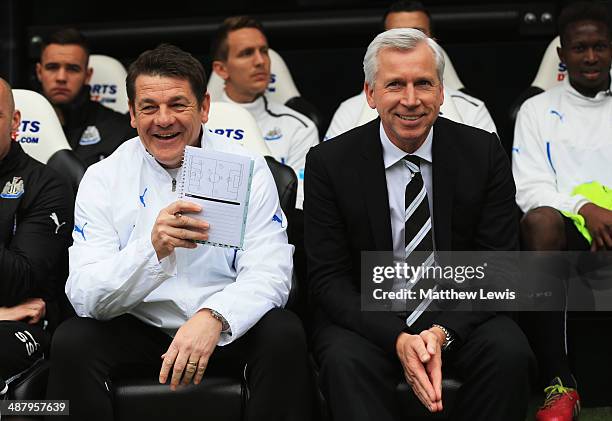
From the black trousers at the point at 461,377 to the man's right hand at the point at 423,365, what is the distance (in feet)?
0.25

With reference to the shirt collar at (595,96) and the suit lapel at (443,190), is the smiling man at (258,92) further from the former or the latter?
the suit lapel at (443,190)

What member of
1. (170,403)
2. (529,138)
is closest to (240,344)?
(170,403)

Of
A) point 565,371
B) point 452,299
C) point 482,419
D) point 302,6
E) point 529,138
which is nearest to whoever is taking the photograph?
point 482,419

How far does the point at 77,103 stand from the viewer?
4348 millimetres

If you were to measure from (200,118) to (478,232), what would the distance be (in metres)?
0.85

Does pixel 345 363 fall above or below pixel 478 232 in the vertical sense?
below

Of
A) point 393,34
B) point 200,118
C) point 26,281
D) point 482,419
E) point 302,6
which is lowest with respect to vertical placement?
point 482,419

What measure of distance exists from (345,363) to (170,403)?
461 millimetres

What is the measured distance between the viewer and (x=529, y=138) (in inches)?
145

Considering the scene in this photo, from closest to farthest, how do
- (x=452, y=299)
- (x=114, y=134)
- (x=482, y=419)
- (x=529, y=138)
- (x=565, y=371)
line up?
(x=482, y=419) → (x=452, y=299) → (x=565, y=371) → (x=529, y=138) → (x=114, y=134)

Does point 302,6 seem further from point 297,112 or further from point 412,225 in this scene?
point 412,225

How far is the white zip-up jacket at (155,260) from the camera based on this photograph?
2.49 meters

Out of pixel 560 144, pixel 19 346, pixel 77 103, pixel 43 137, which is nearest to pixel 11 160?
pixel 43 137

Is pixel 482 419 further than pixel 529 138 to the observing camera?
No
